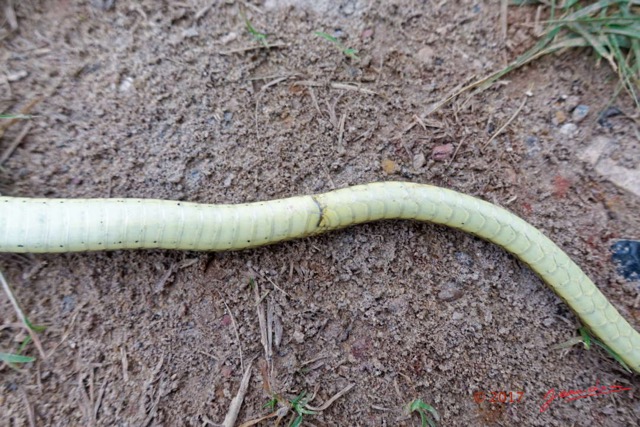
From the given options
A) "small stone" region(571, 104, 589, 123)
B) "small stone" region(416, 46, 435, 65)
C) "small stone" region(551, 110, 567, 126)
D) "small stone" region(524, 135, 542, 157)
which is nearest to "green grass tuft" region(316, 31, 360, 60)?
"small stone" region(416, 46, 435, 65)

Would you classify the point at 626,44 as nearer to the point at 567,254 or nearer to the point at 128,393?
the point at 567,254

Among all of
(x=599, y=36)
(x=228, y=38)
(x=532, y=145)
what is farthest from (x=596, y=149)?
(x=228, y=38)

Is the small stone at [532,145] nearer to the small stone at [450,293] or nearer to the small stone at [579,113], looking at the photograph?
the small stone at [579,113]

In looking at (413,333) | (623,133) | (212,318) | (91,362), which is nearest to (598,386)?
(413,333)

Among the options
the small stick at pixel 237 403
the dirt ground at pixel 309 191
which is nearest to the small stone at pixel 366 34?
the dirt ground at pixel 309 191

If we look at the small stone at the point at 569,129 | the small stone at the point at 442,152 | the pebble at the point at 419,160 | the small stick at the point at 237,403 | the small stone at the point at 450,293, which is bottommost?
the small stick at the point at 237,403
